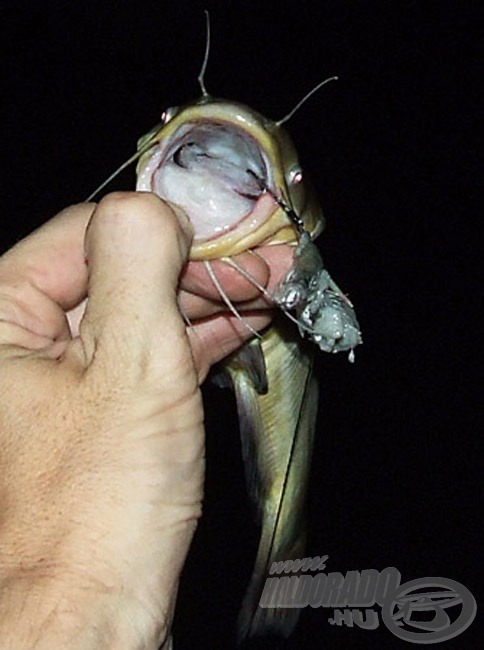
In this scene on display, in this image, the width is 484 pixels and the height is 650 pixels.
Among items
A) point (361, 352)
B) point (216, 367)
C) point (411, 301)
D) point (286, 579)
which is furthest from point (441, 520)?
point (216, 367)

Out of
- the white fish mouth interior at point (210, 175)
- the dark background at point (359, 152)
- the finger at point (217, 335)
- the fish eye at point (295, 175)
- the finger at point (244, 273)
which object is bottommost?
the dark background at point (359, 152)

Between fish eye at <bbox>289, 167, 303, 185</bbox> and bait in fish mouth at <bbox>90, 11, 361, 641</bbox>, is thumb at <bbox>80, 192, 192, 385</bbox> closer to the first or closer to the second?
bait in fish mouth at <bbox>90, 11, 361, 641</bbox>

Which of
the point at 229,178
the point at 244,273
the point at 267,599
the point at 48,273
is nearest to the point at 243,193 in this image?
the point at 229,178

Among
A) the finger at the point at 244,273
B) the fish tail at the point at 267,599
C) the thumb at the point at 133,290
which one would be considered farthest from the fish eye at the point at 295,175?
the fish tail at the point at 267,599

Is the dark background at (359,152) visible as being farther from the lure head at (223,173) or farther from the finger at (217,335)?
the lure head at (223,173)

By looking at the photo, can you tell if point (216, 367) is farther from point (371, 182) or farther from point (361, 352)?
point (371, 182)

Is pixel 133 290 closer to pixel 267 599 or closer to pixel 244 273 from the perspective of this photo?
pixel 244 273
